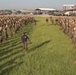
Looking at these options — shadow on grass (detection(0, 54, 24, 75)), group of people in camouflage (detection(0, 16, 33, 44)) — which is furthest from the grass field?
group of people in camouflage (detection(0, 16, 33, 44))

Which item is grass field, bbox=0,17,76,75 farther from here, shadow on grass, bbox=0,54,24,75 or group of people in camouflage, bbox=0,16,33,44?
group of people in camouflage, bbox=0,16,33,44

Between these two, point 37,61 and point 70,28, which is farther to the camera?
point 70,28

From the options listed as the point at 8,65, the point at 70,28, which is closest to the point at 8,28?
the point at 70,28

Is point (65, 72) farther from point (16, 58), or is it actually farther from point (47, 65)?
point (16, 58)

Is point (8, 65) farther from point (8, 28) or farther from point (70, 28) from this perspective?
point (8, 28)

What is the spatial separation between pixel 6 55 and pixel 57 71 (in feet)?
19.9

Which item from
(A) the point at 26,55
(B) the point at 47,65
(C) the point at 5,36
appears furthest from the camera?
(C) the point at 5,36

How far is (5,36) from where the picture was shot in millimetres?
31094

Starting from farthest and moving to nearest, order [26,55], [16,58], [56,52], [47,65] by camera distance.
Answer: [56,52] → [26,55] → [16,58] → [47,65]

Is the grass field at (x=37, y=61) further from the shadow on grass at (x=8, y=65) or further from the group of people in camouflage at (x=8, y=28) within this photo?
the group of people in camouflage at (x=8, y=28)

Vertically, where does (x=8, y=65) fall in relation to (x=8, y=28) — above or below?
below

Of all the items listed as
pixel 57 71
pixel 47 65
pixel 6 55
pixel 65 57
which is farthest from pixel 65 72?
pixel 6 55

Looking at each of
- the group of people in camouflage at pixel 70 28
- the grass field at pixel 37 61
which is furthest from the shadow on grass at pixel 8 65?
the group of people in camouflage at pixel 70 28

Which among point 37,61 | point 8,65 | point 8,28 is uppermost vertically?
point 8,28
